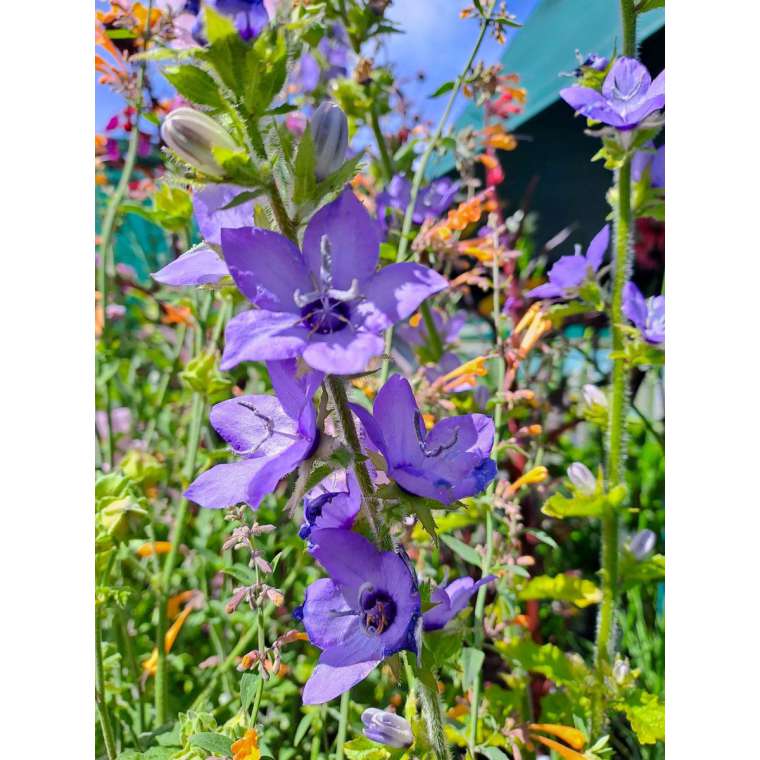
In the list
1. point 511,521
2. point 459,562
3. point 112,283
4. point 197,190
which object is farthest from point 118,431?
point 197,190

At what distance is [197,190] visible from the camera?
557mm

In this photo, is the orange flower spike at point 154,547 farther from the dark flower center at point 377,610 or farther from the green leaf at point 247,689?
the dark flower center at point 377,610

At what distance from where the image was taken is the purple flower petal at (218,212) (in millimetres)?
529

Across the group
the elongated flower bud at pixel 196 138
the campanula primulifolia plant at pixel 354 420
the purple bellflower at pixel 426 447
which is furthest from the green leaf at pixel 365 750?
the elongated flower bud at pixel 196 138

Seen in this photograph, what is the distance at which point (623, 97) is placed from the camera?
2.70 ft

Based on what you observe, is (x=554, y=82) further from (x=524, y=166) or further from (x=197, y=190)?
(x=197, y=190)

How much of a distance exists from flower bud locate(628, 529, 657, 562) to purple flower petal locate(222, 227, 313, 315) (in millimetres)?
607

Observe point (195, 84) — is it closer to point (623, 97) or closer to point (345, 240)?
point (345, 240)

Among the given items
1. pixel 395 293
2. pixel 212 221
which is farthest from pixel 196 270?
pixel 395 293

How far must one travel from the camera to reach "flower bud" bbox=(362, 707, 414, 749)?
60 cm

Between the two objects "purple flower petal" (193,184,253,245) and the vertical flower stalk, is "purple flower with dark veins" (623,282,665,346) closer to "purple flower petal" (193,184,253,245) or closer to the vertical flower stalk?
the vertical flower stalk

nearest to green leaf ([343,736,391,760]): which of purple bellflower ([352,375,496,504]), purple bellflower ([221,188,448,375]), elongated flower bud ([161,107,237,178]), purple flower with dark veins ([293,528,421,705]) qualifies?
purple flower with dark veins ([293,528,421,705])

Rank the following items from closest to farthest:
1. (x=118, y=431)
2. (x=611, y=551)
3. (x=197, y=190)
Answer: (x=197, y=190) → (x=611, y=551) → (x=118, y=431)
